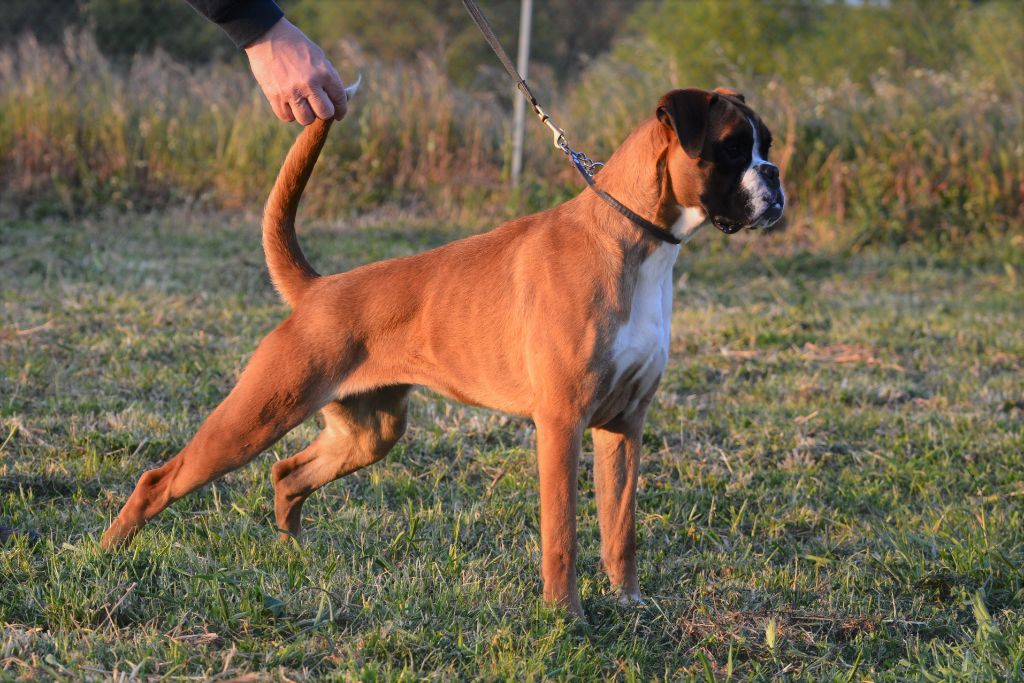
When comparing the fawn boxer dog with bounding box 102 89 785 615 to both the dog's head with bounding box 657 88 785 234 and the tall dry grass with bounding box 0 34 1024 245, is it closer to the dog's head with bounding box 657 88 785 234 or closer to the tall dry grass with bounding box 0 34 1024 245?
the dog's head with bounding box 657 88 785 234

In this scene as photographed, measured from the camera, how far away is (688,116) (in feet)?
10.6

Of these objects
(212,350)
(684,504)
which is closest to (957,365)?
(684,504)

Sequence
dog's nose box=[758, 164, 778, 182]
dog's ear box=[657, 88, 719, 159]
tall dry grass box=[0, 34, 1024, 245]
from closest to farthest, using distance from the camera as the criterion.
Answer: dog's ear box=[657, 88, 719, 159]
dog's nose box=[758, 164, 778, 182]
tall dry grass box=[0, 34, 1024, 245]

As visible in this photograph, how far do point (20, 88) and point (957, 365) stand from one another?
8.82 m

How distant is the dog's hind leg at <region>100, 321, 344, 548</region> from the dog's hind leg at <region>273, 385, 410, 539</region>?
1.04 ft

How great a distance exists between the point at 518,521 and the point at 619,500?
1.96 feet

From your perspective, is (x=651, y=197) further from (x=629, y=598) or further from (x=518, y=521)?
(x=518, y=521)

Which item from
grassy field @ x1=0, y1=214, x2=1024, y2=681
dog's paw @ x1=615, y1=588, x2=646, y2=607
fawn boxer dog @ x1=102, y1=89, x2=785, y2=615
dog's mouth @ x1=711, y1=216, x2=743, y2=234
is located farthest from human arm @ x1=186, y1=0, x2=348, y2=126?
dog's paw @ x1=615, y1=588, x2=646, y2=607

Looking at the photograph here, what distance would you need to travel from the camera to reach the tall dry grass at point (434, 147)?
1034 cm

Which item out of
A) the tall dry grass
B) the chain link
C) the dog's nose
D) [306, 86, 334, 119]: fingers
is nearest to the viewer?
[306, 86, 334, 119]: fingers

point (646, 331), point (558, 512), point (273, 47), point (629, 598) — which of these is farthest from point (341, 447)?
point (273, 47)

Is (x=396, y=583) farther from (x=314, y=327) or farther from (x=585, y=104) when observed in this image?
(x=585, y=104)

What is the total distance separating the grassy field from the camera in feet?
9.74

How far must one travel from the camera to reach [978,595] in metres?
3.27
